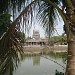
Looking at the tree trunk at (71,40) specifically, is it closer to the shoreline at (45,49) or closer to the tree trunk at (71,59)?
the tree trunk at (71,59)

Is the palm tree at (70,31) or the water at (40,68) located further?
the water at (40,68)

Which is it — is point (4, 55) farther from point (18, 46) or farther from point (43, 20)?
point (43, 20)

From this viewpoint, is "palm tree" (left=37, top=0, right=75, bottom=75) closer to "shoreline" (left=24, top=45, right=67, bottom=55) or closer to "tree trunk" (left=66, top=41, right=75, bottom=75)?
"tree trunk" (left=66, top=41, right=75, bottom=75)

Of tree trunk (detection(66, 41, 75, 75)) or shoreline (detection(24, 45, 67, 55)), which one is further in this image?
shoreline (detection(24, 45, 67, 55))

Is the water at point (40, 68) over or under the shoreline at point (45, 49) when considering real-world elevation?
under

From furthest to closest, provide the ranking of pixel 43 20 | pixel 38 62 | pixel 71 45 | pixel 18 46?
pixel 38 62
pixel 43 20
pixel 18 46
pixel 71 45

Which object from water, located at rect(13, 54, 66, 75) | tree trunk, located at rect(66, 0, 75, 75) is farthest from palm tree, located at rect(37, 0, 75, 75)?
water, located at rect(13, 54, 66, 75)

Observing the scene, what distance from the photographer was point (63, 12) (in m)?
3.26

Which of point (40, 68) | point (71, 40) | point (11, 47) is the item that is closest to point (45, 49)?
point (11, 47)

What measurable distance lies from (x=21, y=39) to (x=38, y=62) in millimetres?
16917

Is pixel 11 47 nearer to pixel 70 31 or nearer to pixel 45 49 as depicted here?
pixel 70 31

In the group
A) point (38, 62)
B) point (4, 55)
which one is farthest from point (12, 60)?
point (38, 62)

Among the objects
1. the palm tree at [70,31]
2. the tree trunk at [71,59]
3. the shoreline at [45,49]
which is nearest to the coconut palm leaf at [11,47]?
the palm tree at [70,31]

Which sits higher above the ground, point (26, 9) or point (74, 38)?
point (26, 9)
